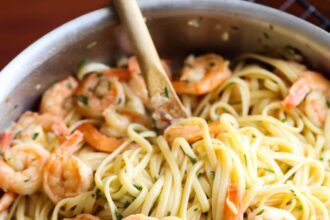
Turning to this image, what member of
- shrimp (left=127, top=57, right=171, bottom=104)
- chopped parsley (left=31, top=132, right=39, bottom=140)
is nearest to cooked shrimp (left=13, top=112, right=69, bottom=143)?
chopped parsley (left=31, top=132, right=39, bottom=140)

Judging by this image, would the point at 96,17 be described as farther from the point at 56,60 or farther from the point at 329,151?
the point at 329,151

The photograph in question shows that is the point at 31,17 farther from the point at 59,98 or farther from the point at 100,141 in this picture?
the point at 100,141

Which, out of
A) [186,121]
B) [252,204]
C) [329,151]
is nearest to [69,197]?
[186,121]

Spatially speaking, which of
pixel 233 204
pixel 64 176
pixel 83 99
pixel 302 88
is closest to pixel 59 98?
pixel 83 99

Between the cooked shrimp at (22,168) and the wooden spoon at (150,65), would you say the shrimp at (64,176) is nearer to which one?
the cooked shrimp at (22,168)

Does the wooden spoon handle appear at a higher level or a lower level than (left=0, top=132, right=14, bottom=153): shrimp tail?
higher

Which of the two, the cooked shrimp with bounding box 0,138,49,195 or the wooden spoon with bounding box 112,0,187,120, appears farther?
the wooden spoon with bounding box 112,0,187,120

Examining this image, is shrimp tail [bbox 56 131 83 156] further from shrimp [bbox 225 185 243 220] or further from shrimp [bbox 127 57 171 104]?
shrimp [bbox 225 185 243 220]

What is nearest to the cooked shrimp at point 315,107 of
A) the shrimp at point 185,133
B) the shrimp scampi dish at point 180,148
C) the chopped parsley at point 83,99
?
the shrimp scampi dish at point 180,148

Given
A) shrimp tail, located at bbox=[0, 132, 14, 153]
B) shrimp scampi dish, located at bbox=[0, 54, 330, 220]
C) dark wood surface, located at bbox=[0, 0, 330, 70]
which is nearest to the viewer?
shrimp scampi dish, located at bbox=[0, 54, 330, 220]
